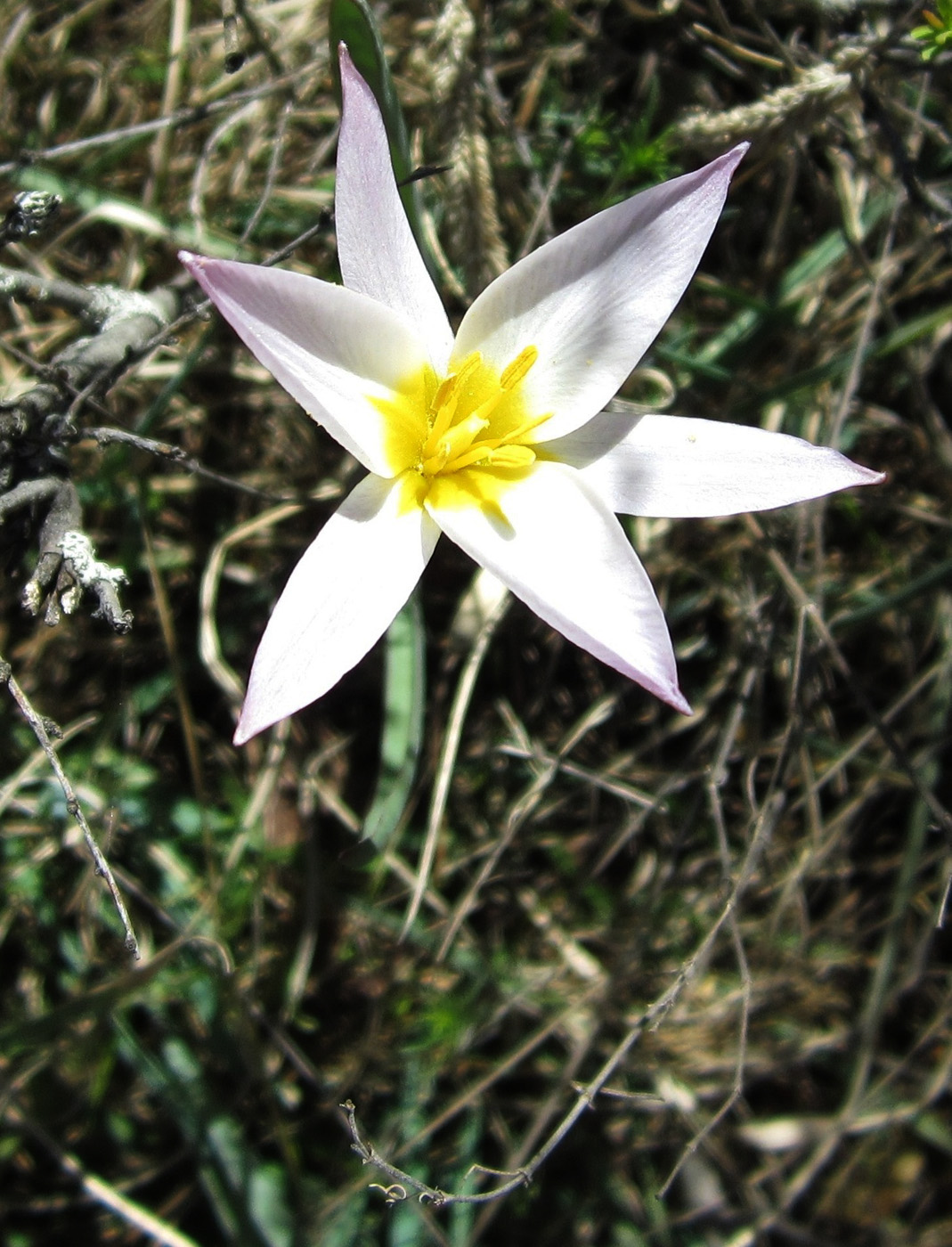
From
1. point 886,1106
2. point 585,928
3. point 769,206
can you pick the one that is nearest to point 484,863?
point 585,928

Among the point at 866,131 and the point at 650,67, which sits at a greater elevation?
the point at 650,67

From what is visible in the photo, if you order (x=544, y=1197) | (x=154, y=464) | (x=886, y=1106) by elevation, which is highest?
(x=154, y=464)

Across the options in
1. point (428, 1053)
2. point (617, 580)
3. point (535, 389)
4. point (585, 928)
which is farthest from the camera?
point (585, 928)

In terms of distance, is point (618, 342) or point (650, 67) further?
point (650, 67)

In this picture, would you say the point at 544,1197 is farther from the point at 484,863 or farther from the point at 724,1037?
the point at 484,863

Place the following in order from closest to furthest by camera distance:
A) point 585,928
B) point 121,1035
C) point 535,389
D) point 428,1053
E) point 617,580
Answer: point 617,580 → point 535,389 → point 121,1035 → point 428,1053 → point 585,928

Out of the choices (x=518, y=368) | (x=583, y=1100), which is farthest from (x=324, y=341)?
(x=583, y=1100)

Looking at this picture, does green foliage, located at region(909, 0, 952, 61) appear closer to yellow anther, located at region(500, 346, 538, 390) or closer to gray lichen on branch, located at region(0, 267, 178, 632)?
yellow anther, located at region(500, 346, 538, 390)
